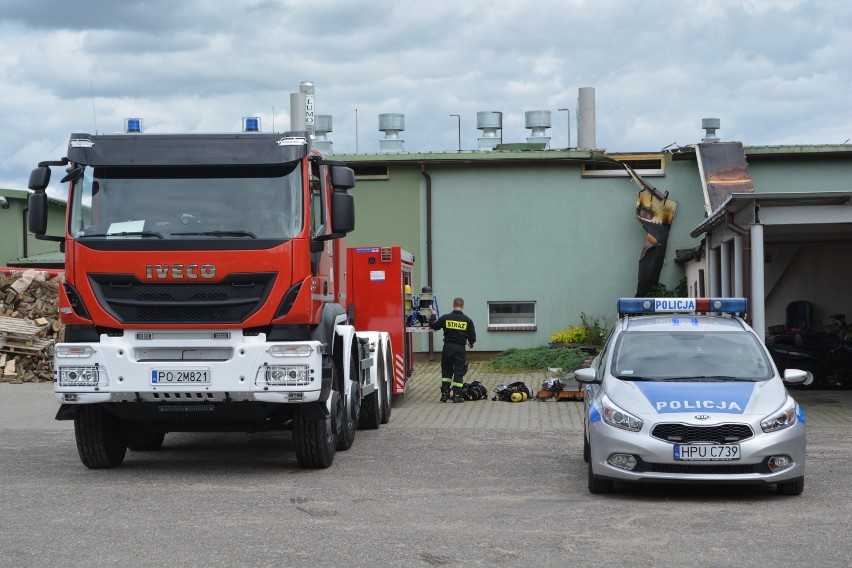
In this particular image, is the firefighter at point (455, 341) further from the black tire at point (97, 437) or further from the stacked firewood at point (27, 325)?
the stacked firewood at point (27, 325)

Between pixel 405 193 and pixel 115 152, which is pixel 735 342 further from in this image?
pixel 405 193

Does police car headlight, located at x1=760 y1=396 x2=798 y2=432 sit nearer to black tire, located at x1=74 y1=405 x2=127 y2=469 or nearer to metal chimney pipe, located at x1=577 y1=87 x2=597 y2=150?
black tire, located at x1=74 y1=405 x2=127 y2=469

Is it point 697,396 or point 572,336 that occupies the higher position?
point 697,396

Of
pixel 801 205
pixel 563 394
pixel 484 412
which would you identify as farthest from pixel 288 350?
pixel 563 394

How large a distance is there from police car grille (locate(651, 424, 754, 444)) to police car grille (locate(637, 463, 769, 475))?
0.68 feet

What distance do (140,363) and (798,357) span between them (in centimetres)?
1535

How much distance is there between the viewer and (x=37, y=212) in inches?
446

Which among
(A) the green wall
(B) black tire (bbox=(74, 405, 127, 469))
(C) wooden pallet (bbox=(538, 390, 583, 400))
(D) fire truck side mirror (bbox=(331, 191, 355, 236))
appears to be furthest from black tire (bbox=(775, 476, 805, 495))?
(A) the green wall

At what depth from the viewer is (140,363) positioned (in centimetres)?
1134

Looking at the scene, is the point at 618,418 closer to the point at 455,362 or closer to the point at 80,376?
the point at 80,376

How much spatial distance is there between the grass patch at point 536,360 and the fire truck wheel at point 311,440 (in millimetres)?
13594

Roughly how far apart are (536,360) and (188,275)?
52.8 feet

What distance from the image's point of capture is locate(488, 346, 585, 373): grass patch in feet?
85.0

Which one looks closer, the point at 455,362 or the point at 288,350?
the point at 288,350
